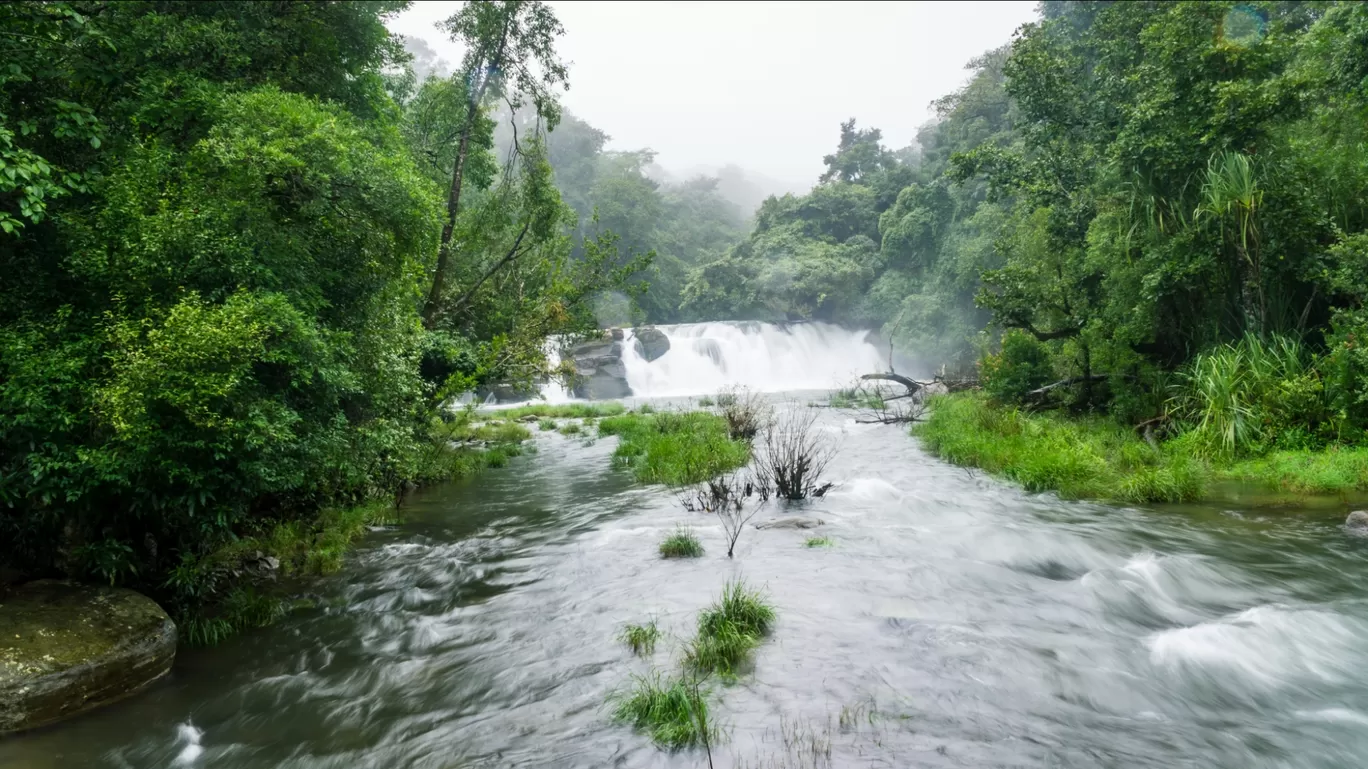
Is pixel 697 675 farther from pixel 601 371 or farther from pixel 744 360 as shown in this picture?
pixel 744 360

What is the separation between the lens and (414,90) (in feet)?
69.5

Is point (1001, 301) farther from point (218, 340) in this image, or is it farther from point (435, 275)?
point (218, 340)

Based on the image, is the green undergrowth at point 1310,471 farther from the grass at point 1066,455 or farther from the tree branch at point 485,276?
the tree branch at point 485,276

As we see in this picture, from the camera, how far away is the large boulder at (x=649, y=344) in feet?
133

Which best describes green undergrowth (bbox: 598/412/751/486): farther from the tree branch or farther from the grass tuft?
the grass tuft

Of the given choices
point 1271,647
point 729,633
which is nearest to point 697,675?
point 729,633

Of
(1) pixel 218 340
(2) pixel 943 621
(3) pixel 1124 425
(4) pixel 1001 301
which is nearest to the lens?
(1) pixel 218 340

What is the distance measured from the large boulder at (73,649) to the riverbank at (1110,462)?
37.9 feet

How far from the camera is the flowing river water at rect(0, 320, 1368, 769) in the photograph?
4.35m

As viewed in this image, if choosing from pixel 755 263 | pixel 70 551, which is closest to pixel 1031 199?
pixel 70 551

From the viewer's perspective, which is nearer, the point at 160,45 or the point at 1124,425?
the point at 160,45

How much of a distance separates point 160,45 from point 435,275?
7014mm

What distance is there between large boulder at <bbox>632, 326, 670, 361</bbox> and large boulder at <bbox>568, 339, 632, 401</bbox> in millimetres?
1655

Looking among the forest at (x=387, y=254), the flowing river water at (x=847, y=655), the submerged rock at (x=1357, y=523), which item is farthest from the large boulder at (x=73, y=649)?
the submerged rock at (x=1357, y=523)
